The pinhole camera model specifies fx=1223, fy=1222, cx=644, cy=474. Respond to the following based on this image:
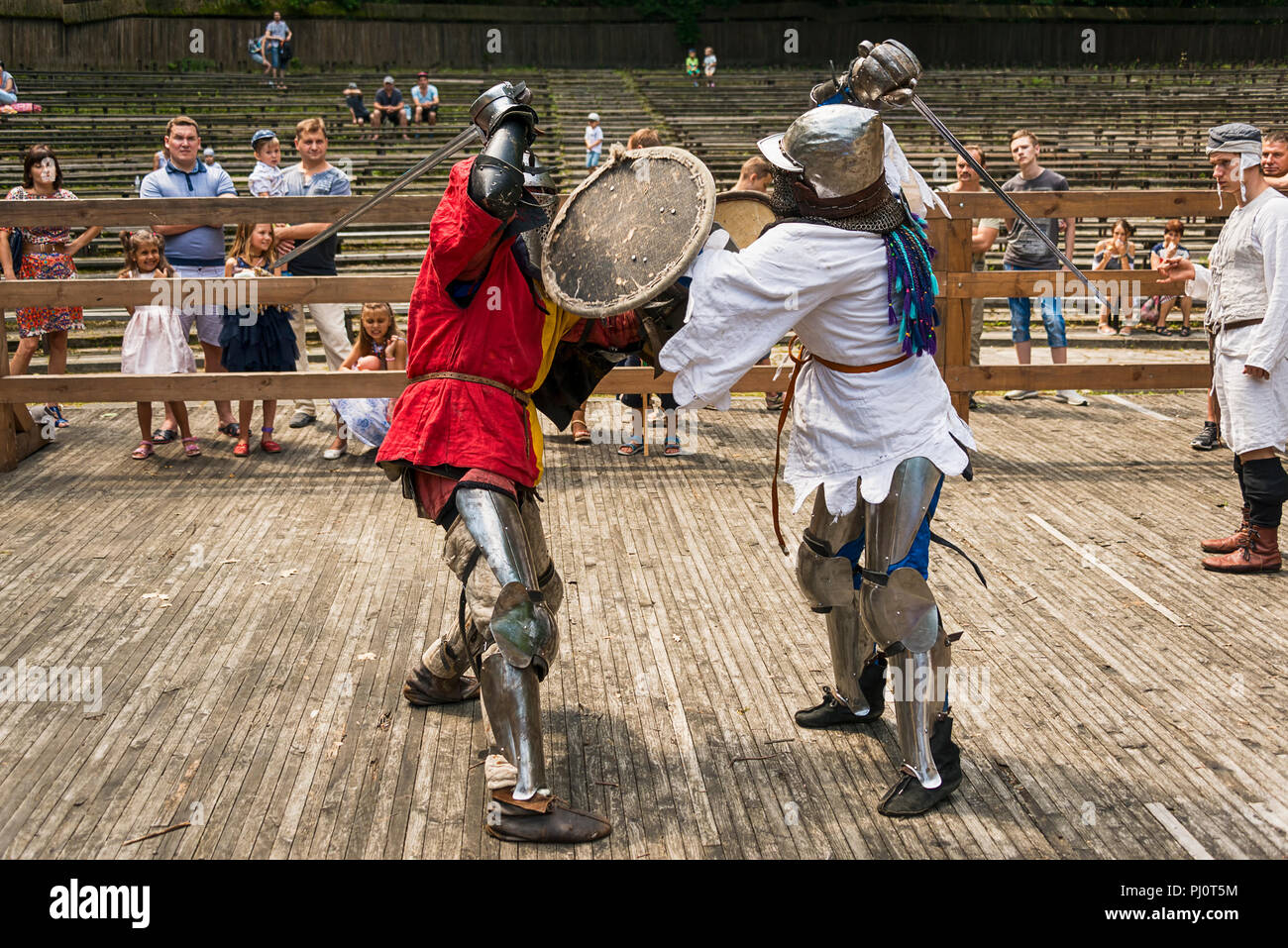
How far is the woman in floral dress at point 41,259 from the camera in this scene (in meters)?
7.50

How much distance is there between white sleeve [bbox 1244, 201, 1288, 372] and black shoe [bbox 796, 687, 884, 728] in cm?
252

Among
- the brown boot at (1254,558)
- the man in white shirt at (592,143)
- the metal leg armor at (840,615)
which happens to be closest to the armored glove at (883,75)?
the metal leg armor at (840,615)

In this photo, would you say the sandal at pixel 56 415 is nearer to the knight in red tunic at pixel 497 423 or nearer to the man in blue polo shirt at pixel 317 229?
the man in blue polo shirt at pixel 317 229

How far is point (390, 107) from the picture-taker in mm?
21375

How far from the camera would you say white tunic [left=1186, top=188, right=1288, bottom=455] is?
513 centimetres

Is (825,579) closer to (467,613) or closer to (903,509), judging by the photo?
(903,509)

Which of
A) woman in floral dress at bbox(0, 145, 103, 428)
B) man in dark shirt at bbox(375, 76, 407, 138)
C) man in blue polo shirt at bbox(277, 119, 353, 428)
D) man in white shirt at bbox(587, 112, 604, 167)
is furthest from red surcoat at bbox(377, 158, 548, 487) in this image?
man in dark shirt at bbox(375, 76, 407, 138)

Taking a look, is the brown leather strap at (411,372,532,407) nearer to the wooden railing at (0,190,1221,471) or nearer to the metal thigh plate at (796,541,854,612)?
the metal thigh plate at (796,541,854,612)

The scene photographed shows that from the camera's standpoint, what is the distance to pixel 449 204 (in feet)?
10.8

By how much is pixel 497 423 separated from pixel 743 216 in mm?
1108

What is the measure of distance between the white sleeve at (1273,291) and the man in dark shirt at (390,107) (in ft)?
59.3

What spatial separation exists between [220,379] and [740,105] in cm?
1904

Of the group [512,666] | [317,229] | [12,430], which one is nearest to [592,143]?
[317,229]
